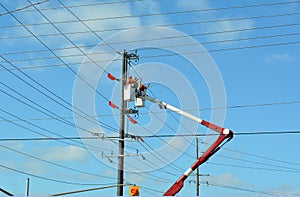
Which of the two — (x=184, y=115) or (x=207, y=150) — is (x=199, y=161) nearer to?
(x=207, y=150)

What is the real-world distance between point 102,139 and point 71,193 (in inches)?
306

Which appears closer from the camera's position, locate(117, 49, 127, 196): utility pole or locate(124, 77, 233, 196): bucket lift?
locate(124, 77, 233, 196): bucket lift

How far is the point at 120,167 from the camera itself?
3102 centimetres

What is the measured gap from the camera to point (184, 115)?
27938 millimetres

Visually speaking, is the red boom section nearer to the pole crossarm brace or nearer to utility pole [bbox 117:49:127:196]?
the pole crossarm brace

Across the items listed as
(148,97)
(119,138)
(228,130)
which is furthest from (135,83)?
(228,130)

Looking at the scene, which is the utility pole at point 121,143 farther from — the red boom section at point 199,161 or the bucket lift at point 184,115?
the red boom section at point 199,161

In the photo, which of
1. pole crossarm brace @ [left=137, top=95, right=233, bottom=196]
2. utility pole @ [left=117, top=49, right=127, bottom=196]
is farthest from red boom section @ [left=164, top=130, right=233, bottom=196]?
utility pole @ [left=117, top=49, right=127, bottom=196]

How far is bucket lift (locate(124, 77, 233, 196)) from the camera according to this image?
80.1 feet

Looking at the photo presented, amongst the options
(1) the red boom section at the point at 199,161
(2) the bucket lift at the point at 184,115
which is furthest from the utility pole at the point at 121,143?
(1) the red boom section at the point at 199,161

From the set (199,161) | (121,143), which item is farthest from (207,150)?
(121,143)

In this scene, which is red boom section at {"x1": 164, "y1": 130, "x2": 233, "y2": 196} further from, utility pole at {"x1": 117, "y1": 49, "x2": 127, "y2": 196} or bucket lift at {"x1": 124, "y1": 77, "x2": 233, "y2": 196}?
utility pole at {"x1": 117, "y1": 49, "x2": 127, "y2": 196}

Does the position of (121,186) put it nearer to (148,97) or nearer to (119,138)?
(119,138)

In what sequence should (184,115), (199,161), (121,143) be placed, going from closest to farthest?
(199,161) → (184,115) → (121,143)
